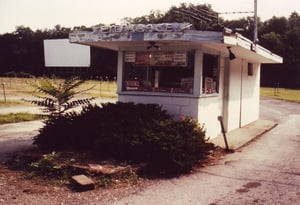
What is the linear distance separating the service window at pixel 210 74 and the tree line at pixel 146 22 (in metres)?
47.7

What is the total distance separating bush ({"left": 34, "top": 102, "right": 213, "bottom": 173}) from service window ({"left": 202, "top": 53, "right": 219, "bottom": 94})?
2.12 m

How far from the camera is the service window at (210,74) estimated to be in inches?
436

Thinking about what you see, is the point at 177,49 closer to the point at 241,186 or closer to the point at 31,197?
the point at 241,186

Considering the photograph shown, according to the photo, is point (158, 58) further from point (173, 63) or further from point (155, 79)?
point (155, 79)

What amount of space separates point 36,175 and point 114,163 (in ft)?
5.04

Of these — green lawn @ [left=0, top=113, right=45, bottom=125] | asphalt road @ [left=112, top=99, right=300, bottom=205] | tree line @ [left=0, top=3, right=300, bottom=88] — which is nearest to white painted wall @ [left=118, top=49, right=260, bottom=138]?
asphalt road @ [left=112, top=99, right=300, bottom=205]

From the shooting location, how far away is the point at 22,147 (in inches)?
404

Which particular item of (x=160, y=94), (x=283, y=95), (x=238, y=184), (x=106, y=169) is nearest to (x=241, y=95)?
(x=160, y=94)

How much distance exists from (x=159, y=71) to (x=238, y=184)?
4867mm

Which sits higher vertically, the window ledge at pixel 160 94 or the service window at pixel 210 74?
the service window at pixel 210 74

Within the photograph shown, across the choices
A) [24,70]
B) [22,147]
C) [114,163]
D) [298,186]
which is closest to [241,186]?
[298,186]

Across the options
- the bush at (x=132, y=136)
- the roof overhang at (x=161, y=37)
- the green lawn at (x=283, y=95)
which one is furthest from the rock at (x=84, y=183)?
the green lawn at (x=283, y=95)

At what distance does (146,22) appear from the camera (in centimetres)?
8656

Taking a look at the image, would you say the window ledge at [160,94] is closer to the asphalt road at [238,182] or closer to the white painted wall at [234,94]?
the asphalt road at [238,182]
